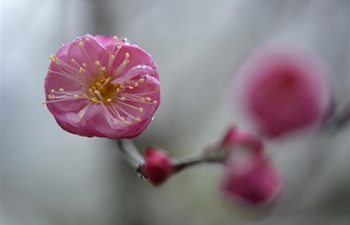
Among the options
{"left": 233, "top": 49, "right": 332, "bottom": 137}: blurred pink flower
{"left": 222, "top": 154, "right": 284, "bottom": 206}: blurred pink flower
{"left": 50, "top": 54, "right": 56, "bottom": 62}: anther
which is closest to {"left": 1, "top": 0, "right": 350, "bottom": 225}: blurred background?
{"left": 233, "top": 49, "right": 332, "bottom": 137}: blurred pink flower

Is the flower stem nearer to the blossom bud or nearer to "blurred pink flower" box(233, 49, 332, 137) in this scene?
the blossom bud

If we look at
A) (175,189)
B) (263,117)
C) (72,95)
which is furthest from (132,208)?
(72,95)

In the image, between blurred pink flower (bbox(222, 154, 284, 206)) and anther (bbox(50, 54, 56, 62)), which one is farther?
blurred pink flower (bbox(222, 154, 284, 206))

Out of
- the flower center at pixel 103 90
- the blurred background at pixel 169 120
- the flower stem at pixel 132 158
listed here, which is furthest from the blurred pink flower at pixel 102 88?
the blurred background at pixel 169 120

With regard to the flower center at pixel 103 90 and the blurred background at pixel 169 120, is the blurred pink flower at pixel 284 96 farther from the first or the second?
the blurred background at pixel 169 120

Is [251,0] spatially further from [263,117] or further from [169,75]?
[263,117]

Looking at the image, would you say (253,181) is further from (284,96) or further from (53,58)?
(53,58)
